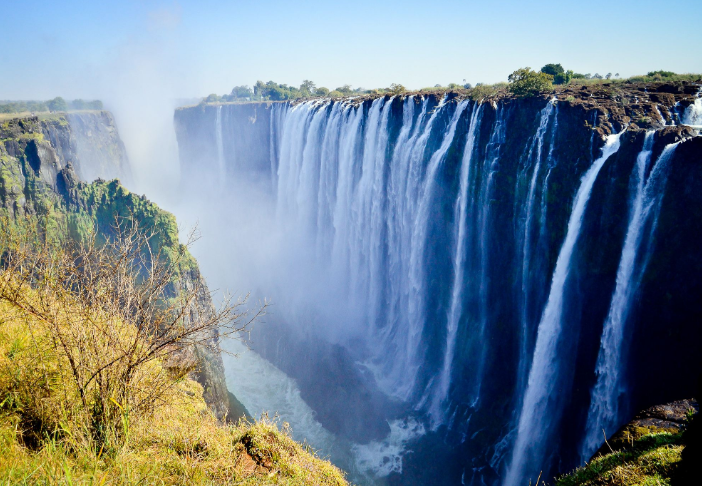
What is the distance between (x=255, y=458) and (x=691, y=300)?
11.2m

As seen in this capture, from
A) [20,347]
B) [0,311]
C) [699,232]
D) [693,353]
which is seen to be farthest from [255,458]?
[699,232]

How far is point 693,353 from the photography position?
892 cm

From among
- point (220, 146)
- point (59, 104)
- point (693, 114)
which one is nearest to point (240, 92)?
point (59, 104)

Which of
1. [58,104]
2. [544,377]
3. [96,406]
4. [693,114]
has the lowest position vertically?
[544,377]

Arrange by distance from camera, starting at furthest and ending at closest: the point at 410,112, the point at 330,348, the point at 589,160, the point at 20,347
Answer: the point at 330,348 < the point at 410,112 < the point at 589,160 < the point at 20,347

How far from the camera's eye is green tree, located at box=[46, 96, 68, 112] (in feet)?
192

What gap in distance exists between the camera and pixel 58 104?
6012 cm

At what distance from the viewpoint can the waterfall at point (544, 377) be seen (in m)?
11.4

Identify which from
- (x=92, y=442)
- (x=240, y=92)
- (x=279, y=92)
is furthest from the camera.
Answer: (x=240, y=92)

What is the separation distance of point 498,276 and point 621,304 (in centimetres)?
457

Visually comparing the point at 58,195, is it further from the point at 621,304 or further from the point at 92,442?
the point at 621,304

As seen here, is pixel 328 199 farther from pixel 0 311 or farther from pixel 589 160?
pixel 0 311

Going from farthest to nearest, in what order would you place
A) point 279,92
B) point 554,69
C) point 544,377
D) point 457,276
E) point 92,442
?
1. point 279,92
2. point 554,69
3. point 457,276
4. point 544,377
5. point 92,442

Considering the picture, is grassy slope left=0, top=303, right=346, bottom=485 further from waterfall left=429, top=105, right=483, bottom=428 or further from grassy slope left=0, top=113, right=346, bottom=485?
waterfall left=429, top=105, right=483, bottom=428
